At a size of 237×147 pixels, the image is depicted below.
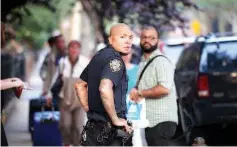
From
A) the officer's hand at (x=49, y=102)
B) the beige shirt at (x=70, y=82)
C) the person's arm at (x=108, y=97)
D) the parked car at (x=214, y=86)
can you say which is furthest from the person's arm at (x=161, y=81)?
the officer's hand at (x=49, y=102)

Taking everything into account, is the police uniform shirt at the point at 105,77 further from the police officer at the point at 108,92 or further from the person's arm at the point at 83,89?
the person's arm at the point at 83,89

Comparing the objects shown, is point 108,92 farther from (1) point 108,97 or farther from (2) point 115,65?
(2) point 115,65

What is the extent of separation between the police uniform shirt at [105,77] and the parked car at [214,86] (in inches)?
174

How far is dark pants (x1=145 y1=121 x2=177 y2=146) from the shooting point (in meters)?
7.50

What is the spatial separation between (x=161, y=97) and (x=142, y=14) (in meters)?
6.95

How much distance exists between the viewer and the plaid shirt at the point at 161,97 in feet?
24.6

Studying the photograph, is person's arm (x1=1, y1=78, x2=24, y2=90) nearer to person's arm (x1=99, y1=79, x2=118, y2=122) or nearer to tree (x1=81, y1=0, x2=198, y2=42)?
person's arm (x1=99, y1=79, x2=118, y2=122)

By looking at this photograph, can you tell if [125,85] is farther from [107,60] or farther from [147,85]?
[147,85]

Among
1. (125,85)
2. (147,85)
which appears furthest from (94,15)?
(125,85)

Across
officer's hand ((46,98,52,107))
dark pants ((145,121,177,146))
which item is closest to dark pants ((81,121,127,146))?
dark pants ((145,121,177,146))

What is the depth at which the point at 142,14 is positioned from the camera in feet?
47.1

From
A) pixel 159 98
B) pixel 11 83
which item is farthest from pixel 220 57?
pixel 11 83

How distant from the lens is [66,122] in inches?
413

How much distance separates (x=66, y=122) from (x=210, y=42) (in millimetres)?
2552
